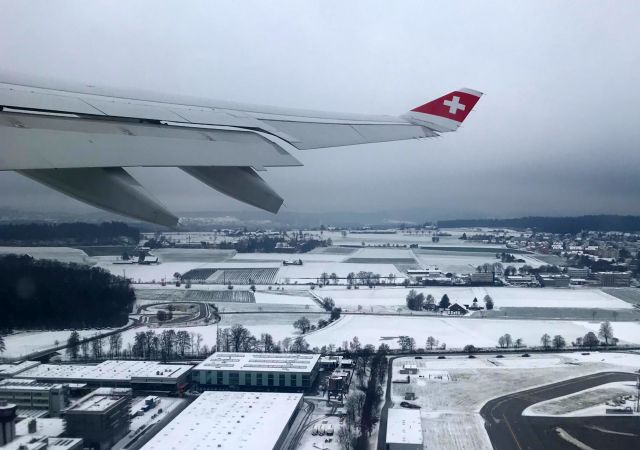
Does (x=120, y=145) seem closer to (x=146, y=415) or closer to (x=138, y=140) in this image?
(x=138, y=140)

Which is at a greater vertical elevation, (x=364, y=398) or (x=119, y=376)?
(x=119, y=376)

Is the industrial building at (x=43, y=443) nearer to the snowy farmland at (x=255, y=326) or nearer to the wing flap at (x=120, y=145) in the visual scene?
the snowy farmland at (x=255, y=326)

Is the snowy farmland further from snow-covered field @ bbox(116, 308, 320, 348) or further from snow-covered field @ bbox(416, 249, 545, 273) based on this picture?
snow-covered field @ bbox(416, 249, 545, 273)

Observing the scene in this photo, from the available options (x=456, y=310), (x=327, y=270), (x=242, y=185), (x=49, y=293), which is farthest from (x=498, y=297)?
(x=242, y=185)

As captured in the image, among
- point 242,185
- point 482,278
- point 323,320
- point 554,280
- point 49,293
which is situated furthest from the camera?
point 482,278

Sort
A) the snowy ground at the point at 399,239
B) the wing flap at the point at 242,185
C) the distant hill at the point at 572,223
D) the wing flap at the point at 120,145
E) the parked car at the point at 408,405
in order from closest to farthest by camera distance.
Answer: the wing flap at the point at 120,145 → the wing flap at the point at 242,185 → the parked car at the point at 408,405 → the snowy ground at the point at 399,239 → the distant hill at the point at 572,223

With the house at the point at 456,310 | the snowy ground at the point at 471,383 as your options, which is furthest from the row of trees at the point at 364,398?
the house at the point at 456,310
